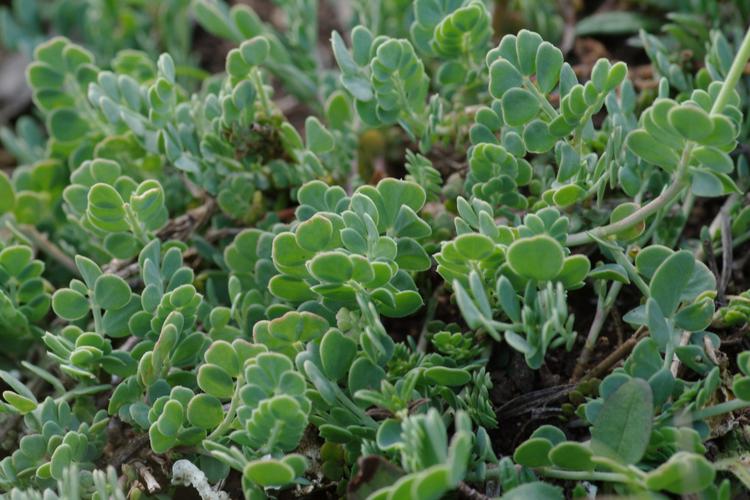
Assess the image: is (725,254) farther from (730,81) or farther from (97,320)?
(97,320)

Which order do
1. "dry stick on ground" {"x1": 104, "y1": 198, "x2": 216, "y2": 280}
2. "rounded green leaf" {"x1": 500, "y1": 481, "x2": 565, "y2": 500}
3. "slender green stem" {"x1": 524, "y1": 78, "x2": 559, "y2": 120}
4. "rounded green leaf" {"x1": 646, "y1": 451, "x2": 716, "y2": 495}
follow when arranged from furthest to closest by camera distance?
"dry stick on ground" {"x1": 104, "y1": 198, "x2": 216, "y2": 280} → "slender green stem" {"x1": 524, "y1": 78, "x2": 559, "y2": 120} → "rounded green leaf" {"x1": 500, "y1": 481, "x2": 565, "y2": 500} → "rounded green leaf" {"x1": 646, "y1": 451, "x2": 716, "y2": 495}

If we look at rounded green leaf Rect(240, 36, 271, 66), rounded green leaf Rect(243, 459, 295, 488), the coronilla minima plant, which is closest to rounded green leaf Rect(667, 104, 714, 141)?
the coronilla minima plant

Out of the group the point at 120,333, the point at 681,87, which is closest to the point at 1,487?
the point at 120,333

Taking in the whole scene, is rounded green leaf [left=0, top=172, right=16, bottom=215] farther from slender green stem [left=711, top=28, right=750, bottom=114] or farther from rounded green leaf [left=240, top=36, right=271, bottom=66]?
slender green stem [left=711, top=28, right=750, bottom=114]

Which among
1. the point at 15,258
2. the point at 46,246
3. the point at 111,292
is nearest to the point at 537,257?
the point at 111,292

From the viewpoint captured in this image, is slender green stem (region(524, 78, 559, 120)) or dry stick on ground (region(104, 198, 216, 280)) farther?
dry stick on ground (region(104, 198, 216, 280))

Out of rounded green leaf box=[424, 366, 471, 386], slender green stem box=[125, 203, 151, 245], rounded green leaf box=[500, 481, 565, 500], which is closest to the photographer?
rounded green leaf box=[500, 481, 565, 500]

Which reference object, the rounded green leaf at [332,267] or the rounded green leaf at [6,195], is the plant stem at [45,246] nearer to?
the rounded green leaf at [6,195]

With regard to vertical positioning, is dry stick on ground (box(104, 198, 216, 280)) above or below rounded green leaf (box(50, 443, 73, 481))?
above

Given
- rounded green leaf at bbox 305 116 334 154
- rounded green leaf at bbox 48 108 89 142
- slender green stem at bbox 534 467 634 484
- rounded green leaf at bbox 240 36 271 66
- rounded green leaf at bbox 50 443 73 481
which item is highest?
rounded green leaf at bbox 240 36 271 66
